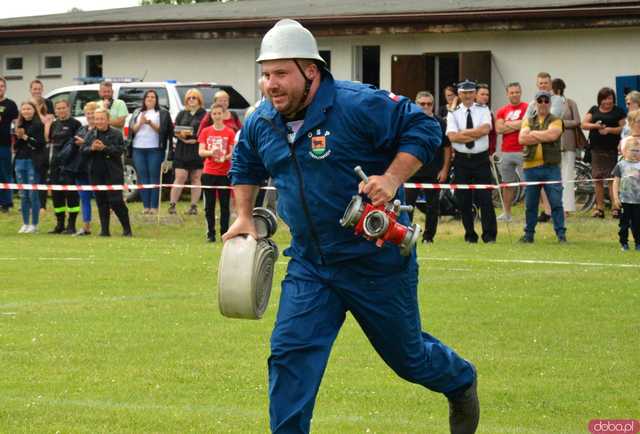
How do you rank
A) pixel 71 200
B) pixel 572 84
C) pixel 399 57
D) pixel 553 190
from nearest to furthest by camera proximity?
pixel 553 190
pixel 71 200
pixel 572 84
pixel 399 57

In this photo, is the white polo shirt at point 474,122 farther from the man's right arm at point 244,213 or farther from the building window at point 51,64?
the building window at point 51,64

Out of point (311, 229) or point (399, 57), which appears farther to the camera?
point (399, 57)

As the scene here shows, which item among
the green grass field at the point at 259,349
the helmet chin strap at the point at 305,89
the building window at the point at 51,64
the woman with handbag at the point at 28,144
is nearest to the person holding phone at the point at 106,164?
the woman with handbag at the point at 28,144

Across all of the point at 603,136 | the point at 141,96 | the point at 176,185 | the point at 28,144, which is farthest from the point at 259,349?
the point at 141,96

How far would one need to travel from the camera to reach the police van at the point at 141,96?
27.5 metres

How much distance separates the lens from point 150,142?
77.2 feet

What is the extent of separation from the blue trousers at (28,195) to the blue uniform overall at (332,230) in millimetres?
16324

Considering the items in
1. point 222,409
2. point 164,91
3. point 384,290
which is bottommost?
point 222,409

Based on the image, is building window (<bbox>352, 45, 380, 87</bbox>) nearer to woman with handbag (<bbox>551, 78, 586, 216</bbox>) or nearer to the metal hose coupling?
woman with handbag (<bbox>551, 78, 586, 216</bbox>)

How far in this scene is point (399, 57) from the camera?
30094 millimetres

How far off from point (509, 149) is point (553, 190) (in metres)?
2.91

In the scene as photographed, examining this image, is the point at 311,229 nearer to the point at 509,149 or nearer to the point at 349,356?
the point at 349,356

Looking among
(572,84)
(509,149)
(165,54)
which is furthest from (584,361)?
(165,54)

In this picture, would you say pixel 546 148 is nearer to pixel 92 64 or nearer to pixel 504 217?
pixel 504 217
